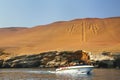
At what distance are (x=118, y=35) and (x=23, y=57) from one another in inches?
1254

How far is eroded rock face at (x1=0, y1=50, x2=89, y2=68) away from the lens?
7419 centimetres

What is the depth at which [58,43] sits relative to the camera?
9756cm

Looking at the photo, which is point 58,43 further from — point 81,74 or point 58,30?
point 81,74

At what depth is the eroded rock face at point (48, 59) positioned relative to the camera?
243ft

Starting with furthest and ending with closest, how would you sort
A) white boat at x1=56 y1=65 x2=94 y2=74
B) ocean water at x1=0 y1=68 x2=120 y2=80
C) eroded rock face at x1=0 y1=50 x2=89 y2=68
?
eroded rock face at x1=0 y1=50 x2=89 y2=68
white boat at x1=56 y1=65 x2=94 y2=74
ocean water at x1=0 y1=68 x2=120 y2=80

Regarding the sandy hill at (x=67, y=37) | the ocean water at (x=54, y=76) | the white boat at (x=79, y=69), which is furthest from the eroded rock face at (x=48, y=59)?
the ocean water at (x=54, y=76)

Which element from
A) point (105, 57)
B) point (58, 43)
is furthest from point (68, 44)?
point (105, 57)

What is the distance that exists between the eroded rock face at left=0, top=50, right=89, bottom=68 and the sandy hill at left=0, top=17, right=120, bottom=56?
A: 764 centimetres

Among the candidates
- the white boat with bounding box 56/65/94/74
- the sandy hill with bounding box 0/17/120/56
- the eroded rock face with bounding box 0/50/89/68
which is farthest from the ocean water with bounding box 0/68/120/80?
the sandy hill with bounding box 0/17/120/56

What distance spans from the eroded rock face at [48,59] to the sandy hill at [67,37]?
7636 millimetres

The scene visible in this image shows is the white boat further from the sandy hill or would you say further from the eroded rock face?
the sandy hill

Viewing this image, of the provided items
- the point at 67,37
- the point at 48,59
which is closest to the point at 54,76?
the point at 48,59

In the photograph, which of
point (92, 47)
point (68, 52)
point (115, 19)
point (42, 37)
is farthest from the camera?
point (115, 19)

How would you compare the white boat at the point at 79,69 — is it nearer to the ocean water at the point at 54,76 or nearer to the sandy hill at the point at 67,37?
the ocean water at the point at 54,76
